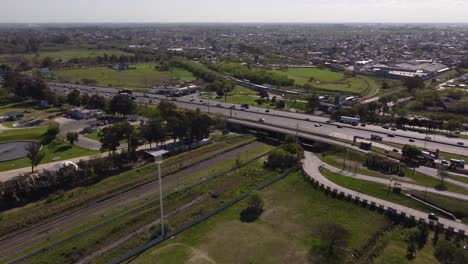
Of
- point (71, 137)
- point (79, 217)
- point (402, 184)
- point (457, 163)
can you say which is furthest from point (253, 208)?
point (71, 137)

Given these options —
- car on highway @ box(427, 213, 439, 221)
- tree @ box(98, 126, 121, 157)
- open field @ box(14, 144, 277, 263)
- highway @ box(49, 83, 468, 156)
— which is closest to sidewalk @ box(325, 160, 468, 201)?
car on highway @ box(427, 213, 439, 221)

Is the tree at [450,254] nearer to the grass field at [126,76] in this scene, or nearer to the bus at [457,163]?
the bus at [457,163]

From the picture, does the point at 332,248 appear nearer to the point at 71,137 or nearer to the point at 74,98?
the point at 71,137

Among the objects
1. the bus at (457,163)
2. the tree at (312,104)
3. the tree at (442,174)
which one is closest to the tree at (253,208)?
the tree at (442,174)

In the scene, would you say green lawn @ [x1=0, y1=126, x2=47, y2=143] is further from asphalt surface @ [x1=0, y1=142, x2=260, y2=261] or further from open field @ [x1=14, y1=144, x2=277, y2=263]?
open field @ [x1=14, y1=144, x2=277, y2=263]

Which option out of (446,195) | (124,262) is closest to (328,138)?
(446,195)

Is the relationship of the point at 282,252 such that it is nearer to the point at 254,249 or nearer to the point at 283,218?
the point at 254,249
